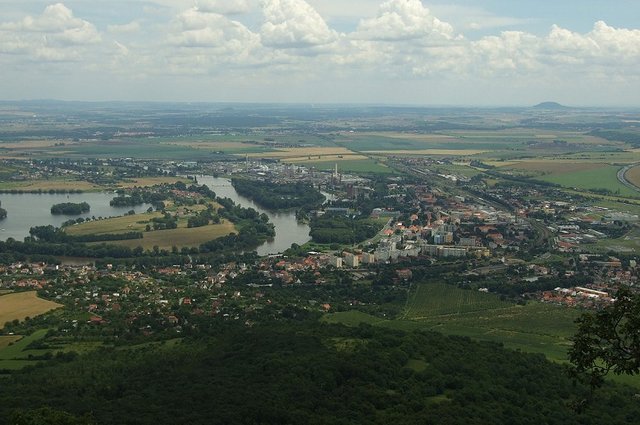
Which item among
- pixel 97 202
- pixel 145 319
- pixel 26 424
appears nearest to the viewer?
pixel 26 424

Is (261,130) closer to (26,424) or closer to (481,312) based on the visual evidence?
(481,312)

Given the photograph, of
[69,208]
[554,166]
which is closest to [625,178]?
[554,166]

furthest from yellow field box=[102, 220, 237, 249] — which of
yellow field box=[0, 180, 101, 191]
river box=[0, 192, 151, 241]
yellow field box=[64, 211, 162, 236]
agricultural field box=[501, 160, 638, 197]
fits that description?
agricultural field box=[501, 160, 638, 197]

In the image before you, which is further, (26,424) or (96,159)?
(96,159)

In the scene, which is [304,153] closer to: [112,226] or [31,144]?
[31,144]

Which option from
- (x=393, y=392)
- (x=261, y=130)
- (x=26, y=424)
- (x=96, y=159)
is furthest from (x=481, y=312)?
(x=261, y=130)

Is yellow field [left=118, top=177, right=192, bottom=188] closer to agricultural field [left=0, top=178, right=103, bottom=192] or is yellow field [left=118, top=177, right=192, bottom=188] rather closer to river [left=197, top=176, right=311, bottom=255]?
agricultural field [left=0, top=178, right=103, bottom=192]

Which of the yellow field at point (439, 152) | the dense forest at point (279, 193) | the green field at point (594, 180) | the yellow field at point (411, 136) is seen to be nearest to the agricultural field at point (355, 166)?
the yellow field at point (439, 152)
